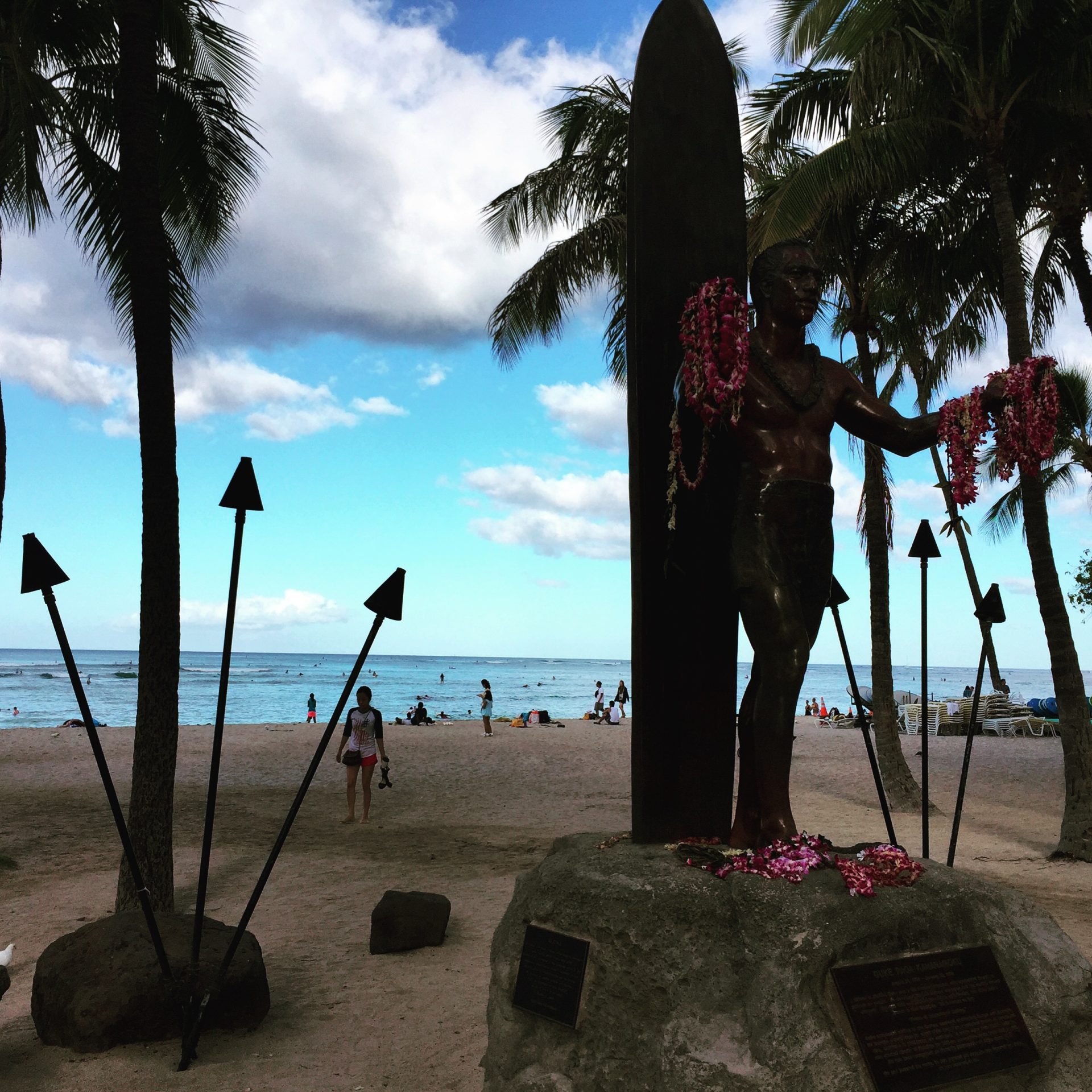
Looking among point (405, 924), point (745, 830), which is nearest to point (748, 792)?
point (745, 830)

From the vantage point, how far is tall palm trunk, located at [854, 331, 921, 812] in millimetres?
12258

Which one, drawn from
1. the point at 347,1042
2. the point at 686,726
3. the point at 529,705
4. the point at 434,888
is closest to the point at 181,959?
the point at 347,1042

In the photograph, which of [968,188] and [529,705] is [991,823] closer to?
[968,188]

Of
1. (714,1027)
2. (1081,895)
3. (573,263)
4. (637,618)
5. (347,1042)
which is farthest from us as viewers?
(573,263)

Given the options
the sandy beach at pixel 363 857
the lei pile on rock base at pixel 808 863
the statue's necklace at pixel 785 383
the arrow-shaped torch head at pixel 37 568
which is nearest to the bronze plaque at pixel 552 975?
the lei pile on rock base at pixel 808 863

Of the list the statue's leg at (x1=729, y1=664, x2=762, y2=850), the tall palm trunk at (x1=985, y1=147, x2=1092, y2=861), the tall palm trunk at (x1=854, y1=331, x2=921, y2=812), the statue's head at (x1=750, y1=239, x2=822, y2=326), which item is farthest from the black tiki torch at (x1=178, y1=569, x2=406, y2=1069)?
the tall palm trunk at (x1=854, y1=331, x2=921, y2=812)

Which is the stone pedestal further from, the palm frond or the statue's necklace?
the palm frond

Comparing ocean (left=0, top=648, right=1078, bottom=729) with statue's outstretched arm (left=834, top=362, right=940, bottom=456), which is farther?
ocean (left=0, top=648, right=1078, bottom=729)

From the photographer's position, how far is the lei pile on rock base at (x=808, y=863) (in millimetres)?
3217

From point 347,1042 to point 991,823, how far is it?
31.1 ft

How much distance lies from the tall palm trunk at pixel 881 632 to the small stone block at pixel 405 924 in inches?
287

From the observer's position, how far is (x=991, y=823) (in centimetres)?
1162

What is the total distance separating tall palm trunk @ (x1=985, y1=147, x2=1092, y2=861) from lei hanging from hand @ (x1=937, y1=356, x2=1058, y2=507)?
20.2 feet

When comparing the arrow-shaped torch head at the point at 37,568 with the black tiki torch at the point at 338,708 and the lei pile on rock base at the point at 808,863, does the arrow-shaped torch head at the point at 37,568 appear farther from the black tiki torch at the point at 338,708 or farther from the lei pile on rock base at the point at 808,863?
the lei pile on rock base at the point at 808,863
